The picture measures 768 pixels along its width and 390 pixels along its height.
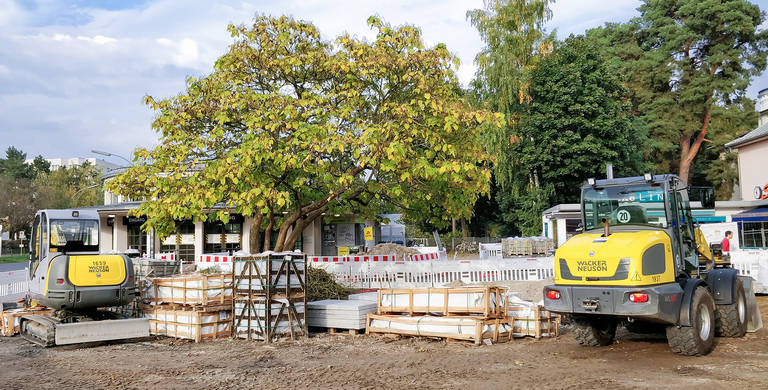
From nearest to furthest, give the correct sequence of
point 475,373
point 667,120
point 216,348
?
point 475,373 → point 216,348 → point 667,120

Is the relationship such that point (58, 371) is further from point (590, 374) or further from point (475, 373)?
point (590, 374)

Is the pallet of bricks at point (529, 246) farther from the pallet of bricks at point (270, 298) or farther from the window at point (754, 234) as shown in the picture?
the pallet of bricks at point (270, 298)

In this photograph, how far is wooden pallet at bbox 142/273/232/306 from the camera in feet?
41.1

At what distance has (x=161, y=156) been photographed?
48.9 ft

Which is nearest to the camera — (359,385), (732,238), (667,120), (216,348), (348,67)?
(359,385)

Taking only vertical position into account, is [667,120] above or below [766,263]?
above

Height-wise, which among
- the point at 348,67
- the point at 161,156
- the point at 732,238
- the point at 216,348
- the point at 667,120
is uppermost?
the point at 667,120

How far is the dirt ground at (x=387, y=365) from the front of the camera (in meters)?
8.19

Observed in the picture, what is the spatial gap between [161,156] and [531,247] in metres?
22.8

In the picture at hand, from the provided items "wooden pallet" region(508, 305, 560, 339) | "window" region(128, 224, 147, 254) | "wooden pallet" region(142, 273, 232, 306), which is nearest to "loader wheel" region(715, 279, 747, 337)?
"wooden pallet" region(508, 305, 560, 339)

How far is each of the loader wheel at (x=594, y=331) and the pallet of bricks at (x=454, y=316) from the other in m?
1.49

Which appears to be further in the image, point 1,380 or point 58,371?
point 58,371

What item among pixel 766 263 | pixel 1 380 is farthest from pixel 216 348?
pixel 766 263

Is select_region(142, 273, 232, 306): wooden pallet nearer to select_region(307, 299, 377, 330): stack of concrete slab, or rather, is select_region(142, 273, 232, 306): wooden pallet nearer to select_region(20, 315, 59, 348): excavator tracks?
select_region(307, 299, 377, 330): stack of concrete slab
